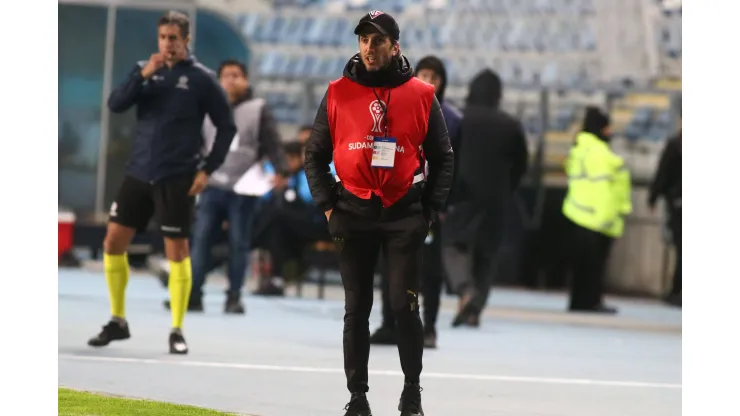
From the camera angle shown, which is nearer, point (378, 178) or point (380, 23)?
point (380, 23)

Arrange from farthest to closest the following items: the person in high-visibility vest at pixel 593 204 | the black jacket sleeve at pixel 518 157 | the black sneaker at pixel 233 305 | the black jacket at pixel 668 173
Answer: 1. the black jacket at pixel 668 173
2. the person in high-visibility vest at pixel 593 204
3. the black jacket sleeve at pixel 518 157
4. the black sneaker at pixel 233 305

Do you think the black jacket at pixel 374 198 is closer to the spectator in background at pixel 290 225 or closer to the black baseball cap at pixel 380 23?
the black baseball cap at pixel 380 23

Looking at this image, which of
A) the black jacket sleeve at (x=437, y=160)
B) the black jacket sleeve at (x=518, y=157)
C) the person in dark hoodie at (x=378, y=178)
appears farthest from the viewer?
the black jacket sleeve at (x=518, y=157)

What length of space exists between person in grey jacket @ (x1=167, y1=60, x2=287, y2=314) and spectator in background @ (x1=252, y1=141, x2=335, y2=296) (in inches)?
106

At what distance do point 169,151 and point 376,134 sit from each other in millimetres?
2969

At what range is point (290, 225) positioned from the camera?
16.5m

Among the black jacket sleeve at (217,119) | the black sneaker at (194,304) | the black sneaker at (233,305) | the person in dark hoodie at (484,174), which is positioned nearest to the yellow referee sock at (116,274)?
the black jacket sleeve at (217,119)

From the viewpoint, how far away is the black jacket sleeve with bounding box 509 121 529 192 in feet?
45.1

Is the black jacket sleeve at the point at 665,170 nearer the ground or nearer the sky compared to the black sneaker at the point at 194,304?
nearer the sky

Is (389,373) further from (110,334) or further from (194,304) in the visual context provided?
(194,304)

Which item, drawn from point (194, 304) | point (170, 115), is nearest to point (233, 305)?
point (194, 304)

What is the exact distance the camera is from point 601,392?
9.16 m

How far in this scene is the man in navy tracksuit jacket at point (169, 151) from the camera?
32.2 feet
